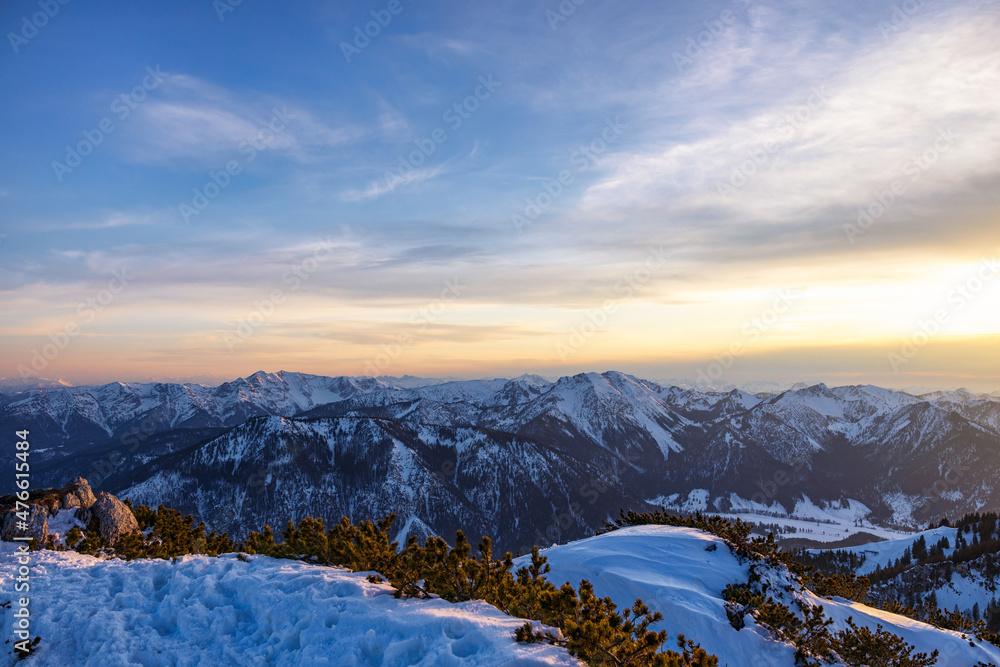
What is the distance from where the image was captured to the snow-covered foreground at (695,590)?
1998 cm

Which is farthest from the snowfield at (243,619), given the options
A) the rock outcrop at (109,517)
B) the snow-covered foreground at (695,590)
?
the rock outcrop at (109,517)

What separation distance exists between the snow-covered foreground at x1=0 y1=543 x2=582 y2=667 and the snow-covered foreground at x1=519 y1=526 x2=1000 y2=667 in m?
13.2

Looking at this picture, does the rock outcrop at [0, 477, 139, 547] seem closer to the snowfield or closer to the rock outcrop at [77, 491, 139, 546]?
the rock outcrop at [77, 491, 139, 546]

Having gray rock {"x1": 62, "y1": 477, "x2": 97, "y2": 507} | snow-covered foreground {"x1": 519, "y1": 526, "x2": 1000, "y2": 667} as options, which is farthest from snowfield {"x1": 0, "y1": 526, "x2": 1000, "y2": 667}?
gray rock {"x1": 62, "y1": 477, "x2": 97, "y2": 507}

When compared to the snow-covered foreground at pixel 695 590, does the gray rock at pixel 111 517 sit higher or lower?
higher

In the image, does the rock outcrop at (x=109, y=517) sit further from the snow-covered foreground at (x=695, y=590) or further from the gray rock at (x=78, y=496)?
the snow-covered foreground at (x=695, y=590)

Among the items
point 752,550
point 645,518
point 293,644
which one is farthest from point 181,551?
point 645,518

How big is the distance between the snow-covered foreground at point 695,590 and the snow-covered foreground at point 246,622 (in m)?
13.2

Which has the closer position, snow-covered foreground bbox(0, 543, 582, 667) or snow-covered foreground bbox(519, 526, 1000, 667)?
snow-covered foreground bbox(0, 543, 582, 667)

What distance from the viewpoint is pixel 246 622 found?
42.0ft

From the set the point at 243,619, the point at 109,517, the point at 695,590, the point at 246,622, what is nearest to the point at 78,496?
the point at 109,517

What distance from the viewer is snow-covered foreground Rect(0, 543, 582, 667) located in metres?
10.5

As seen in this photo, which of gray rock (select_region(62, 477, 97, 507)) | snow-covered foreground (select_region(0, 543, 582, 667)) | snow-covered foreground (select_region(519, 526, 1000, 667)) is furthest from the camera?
gray rock (select_region(62, 477, 97, 507))

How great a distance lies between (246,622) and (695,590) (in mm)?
19154
